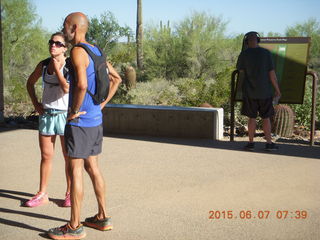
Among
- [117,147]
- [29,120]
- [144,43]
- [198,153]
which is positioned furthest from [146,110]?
[144,43]

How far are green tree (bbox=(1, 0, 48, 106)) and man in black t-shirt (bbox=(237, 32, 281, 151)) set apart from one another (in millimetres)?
20487

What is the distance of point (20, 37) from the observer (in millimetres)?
27922

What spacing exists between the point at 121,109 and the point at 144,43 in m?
18.2

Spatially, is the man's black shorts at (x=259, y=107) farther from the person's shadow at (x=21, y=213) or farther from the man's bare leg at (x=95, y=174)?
the man's bare leg at (x=95, y=174)

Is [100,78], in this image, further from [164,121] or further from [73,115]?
[164,121]

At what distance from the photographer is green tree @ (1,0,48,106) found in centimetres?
2720

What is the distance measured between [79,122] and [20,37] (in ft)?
83.2

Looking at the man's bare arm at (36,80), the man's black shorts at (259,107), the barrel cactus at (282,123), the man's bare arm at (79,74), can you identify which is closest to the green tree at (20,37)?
the barrel cactus at (282,123)

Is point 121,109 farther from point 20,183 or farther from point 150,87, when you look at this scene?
point 150,87

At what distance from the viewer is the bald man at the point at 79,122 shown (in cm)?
387

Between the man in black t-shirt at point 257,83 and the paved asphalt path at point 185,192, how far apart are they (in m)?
0.51

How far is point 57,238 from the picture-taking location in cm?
414

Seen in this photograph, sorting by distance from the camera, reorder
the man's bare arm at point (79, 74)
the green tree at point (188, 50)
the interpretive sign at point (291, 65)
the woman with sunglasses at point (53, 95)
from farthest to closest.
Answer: the green tree at point (188, 50), the interpretive sign at point (291, 65), the woman with sunglasses at point (53, 95), the man's bare arm at point (79, 74)

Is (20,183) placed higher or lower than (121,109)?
lower
